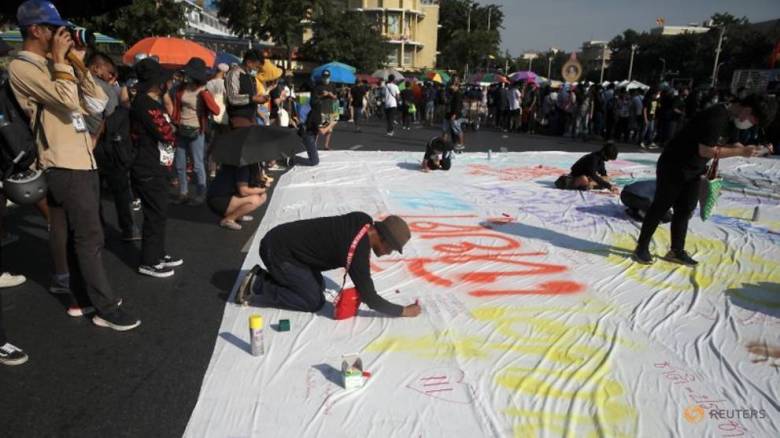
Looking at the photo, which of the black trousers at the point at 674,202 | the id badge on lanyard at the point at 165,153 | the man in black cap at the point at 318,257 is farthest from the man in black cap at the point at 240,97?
the black trousers at the point at 674,202

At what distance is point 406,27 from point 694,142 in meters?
54.9

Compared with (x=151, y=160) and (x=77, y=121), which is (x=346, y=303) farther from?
(x=151, y=160)

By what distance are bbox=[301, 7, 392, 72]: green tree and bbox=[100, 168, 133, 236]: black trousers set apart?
33577 millimetres

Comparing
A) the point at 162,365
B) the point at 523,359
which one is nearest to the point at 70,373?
the point at 162,365

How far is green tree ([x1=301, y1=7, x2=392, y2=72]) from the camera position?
120 ft

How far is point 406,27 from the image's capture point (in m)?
54.9

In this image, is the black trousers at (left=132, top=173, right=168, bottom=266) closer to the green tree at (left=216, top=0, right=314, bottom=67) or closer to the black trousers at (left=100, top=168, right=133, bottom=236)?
the black trousers at (left=100, top=168, right=133, bottom=236)

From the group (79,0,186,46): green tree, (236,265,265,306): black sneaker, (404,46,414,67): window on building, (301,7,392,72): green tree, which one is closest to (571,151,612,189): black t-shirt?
(236,265,265,306): black sneaker

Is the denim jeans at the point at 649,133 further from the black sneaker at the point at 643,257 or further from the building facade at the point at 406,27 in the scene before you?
the building facade at the point at 406,27

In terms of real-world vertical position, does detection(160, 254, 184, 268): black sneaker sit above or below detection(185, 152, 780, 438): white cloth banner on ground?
above

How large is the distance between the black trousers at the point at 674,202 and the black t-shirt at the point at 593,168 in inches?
107

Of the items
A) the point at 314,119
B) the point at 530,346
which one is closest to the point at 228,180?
the point at 530,346

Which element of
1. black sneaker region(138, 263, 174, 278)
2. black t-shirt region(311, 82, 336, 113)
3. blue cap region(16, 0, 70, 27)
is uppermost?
blue cap region(16, 0, 70, 27)

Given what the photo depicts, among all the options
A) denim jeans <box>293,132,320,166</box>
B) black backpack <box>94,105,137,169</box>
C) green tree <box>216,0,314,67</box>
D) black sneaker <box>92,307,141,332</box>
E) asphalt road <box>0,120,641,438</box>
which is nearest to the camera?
asphalt road <box>0,120,641,438</box>
